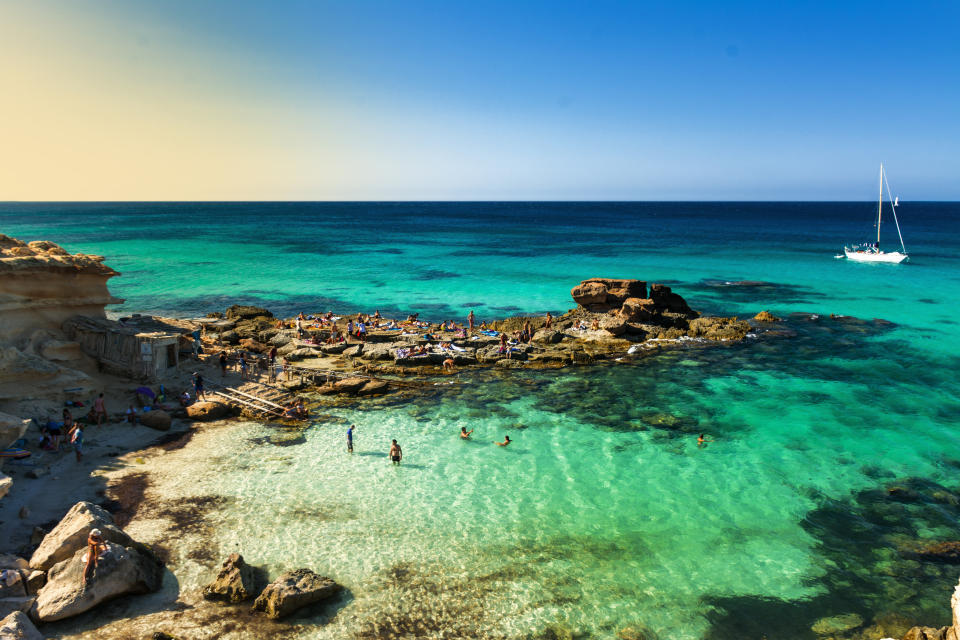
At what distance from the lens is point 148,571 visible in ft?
38.8

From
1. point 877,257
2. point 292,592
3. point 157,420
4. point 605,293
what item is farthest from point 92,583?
point 877,257

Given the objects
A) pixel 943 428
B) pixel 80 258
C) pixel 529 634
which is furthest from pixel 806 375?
pixel 80 258

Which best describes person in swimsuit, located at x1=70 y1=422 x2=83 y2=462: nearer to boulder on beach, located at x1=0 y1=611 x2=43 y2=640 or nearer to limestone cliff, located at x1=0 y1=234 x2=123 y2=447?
limestone cliff, located at x1=0 y1=234 x2=123 y2=447

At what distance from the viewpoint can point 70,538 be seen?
11914mm

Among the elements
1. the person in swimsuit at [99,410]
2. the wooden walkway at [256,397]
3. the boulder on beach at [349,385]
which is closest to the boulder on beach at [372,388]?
the boulder on beach at [349,385]

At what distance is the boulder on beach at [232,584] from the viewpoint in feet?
38.0

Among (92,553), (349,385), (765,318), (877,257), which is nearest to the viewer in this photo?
(92,553)

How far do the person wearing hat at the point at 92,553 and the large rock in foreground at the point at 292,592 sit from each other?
3.41 metres

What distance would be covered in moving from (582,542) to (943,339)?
110 feet

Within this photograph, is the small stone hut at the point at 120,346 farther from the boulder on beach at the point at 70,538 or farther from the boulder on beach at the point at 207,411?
the boulder on beach at the point at 70,538

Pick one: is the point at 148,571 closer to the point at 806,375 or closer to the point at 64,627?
the point at 64,627

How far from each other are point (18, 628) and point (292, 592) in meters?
4.64

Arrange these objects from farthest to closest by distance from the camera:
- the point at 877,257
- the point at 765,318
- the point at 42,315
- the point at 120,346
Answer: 1. the point at 877,257
2. the point at 765,318
3. the point at 120,346
4. the point at 42,315

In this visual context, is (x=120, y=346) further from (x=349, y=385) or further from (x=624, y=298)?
(x=624, y=298)
